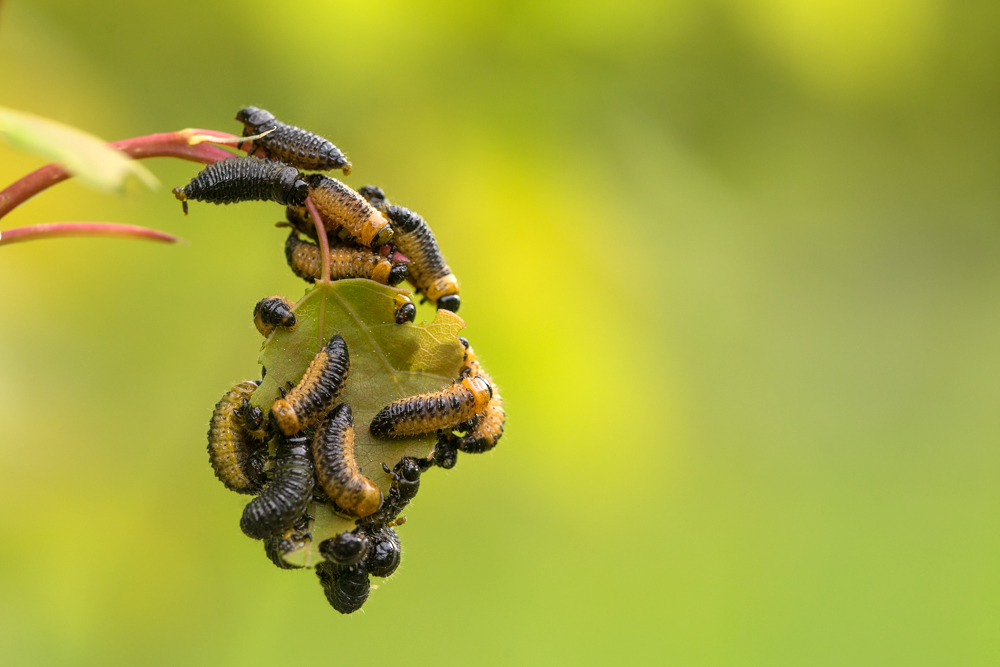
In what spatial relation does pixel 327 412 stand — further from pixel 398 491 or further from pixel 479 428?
pixel 479 428

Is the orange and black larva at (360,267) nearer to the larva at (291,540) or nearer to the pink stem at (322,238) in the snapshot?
the pink stem at (322,238)

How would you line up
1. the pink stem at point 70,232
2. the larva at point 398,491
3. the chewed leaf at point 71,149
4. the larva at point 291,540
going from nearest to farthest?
the chewed leaf at point 71,149
the pink stem at point 70,232
the larva at point 291,540
the larva at point 398,491

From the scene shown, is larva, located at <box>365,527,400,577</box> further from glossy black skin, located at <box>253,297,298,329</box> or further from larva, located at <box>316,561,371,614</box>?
glossy black skin, located at <box>253,297,298,329</box>

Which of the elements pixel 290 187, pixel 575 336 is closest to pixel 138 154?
pixel 290 187

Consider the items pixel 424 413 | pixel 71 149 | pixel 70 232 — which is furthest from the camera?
pixel 424 413

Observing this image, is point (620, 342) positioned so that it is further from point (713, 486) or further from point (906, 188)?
point (906, 188)

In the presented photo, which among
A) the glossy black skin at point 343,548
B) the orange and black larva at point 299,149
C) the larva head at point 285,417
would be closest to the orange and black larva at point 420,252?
the orange and black larva at point 299,149

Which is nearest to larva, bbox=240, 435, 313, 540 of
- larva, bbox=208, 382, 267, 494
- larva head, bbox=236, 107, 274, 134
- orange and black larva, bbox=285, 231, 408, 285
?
larva, bbox=208, 382, 267, 494
